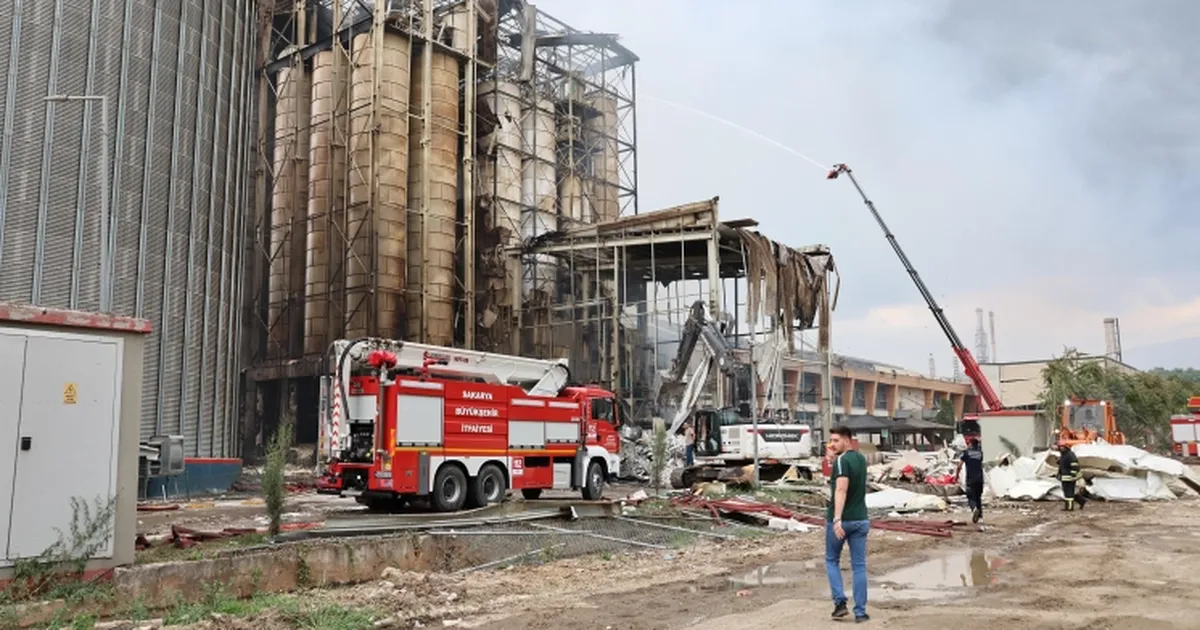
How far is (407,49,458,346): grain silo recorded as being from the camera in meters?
36.5

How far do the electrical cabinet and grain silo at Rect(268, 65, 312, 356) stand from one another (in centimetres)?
3033

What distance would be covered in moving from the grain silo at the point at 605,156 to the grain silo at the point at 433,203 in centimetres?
1161

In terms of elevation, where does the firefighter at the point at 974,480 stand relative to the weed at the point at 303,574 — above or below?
above

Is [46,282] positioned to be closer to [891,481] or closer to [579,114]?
[891,481]

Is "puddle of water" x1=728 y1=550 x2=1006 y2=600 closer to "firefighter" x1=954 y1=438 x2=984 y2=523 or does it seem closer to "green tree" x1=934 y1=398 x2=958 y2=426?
"firefighter" x1=954 y1=438 x2=984 y2=523

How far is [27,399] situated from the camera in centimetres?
878

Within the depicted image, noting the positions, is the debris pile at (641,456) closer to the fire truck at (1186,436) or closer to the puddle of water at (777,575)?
the puddle of water at (777,575)

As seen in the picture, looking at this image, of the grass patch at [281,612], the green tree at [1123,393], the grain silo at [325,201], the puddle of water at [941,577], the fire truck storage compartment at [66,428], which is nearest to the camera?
the grass patch at [281,612]

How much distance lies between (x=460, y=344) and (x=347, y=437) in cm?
2195

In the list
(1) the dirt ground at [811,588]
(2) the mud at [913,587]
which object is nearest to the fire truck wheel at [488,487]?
(1) the dirt ground at [811,588]

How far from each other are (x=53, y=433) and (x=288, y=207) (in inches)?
1276

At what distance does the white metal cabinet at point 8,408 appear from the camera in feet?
27.9

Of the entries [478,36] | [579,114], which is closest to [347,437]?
[478,36]

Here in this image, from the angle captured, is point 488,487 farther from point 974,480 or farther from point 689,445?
point 689,445
